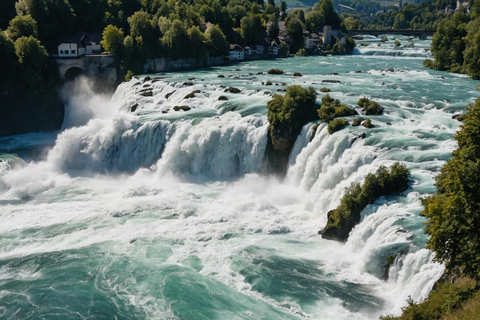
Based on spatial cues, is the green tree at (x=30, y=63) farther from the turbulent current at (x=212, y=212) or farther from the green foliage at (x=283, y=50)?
the green foliage at (x=283, y=50)

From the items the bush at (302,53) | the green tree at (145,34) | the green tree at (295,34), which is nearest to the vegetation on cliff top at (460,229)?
the green tree at (145,34)

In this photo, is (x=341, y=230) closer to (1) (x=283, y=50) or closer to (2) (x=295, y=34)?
(1) (x=283, y=50)

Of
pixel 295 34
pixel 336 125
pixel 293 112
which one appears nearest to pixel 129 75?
pixel 293 112

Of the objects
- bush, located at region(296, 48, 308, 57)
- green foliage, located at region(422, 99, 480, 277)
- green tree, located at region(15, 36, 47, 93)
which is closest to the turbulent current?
green foliage, located at region(422, 99, 480, 277)

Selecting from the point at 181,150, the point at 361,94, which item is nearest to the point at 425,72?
the point at 361,94

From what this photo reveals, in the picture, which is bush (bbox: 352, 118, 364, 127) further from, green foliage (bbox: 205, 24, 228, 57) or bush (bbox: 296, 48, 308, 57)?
bush (bbox: 296, 48, 308, 57)

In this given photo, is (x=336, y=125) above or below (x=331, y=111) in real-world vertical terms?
below

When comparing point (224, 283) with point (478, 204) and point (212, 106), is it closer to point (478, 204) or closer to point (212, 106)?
point (478, 204)
